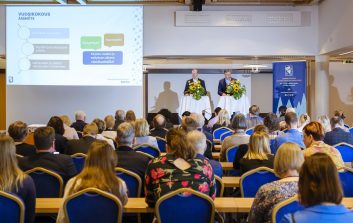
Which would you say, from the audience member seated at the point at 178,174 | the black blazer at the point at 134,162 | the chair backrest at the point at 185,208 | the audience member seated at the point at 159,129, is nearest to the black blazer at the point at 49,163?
the black blazer at the point at 134,162

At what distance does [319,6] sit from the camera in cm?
1102

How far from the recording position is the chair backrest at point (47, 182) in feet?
13.0

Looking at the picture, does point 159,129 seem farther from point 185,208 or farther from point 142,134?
point 185,208

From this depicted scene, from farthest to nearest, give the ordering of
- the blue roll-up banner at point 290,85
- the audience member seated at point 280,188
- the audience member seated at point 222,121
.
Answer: the blue roll-up banner at point 290,85
the audience member seated at point 222,121
the audience member seated at point 280,188

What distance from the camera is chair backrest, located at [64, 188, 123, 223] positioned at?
3.12 m

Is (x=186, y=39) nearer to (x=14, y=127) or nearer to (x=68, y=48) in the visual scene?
(x=68, y=48)

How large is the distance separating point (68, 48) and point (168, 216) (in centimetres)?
766

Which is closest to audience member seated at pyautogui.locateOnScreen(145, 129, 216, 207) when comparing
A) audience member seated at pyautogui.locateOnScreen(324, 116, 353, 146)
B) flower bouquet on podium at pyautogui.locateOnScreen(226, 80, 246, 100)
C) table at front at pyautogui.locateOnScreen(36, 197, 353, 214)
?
table at front at pyautogui.locateOnScreen(36, 197, 353, 214)

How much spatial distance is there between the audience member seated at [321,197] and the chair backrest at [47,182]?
237cm

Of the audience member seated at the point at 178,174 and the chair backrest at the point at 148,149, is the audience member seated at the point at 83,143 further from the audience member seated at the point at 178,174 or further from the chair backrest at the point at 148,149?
the audience member seated at the point at 178,174

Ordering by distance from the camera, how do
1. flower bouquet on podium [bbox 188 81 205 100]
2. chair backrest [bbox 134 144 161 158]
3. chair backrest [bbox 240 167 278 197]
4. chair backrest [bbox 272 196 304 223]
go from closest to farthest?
1. chair backrest [bbox 272 196 304 223]
2. chair backrest [bbox 240 167 278 197]
3. chair backrest [bbox 134 144 161 158]
4. flower bouquet on podium [bbox 188 81 205 100]

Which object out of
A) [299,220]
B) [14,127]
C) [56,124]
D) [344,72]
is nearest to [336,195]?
[299,220]

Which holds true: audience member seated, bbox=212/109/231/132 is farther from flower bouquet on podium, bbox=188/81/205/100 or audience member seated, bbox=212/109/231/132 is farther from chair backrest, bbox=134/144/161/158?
chair backrest, bbox=134/144/161/158

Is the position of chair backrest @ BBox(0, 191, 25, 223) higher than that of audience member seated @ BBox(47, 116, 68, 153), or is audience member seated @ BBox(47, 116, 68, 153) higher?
audience member seated @ BBox(47, 116, 68, 153)
